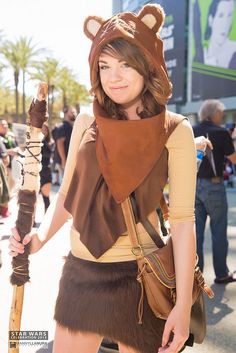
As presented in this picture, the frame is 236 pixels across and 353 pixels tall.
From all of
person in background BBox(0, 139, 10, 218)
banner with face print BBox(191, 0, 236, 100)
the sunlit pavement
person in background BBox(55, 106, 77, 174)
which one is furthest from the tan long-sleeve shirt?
banner with face print BBox(191, 0, 236, 100)

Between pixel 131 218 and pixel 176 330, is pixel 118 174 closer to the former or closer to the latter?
pixel 131 218

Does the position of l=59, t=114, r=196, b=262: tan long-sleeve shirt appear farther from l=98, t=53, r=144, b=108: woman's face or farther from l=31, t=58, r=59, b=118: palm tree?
l=31, t=58, r=59, b=118: palm tree

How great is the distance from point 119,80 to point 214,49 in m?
35.9

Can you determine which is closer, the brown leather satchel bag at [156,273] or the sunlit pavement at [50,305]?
the brown leather satchel bag at [156,273]

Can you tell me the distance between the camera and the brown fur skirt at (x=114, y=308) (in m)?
1.67

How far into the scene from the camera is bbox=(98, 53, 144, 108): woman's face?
1.67 metres

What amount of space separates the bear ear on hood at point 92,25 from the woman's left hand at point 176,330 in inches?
42.8

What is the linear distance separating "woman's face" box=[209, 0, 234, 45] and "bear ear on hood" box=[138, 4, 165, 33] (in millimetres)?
33956

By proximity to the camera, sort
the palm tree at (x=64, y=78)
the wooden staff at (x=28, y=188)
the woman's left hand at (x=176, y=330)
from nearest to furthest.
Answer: the woman's left hand at (x=176, y=330) → the wooden staff at (x=28, y=188) → the palm tree at (x=64, y=78)

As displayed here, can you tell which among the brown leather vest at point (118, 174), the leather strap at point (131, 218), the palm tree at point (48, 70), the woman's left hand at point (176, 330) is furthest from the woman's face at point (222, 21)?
the woman's left hand at point (176, 330)

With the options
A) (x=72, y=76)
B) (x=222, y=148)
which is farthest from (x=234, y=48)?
(x=222, y=148)

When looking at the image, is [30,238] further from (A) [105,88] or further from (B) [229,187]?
(B) [229,187]

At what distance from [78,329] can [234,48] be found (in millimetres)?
33437

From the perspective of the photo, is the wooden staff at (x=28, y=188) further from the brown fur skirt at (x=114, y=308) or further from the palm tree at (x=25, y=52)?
the palm tree at (x=25, y=52)
